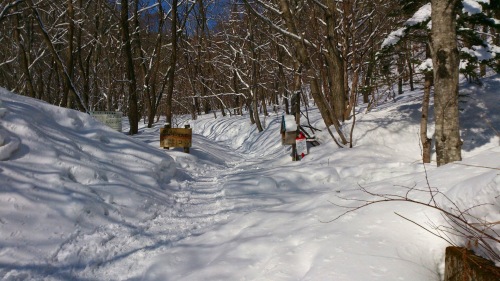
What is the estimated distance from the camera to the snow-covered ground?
2670 mm

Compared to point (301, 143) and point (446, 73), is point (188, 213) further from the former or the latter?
point (446, 73)

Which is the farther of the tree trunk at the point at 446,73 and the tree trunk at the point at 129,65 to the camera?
the tree trunk at the point at 129,65

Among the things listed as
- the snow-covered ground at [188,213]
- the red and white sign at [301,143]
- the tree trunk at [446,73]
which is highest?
the tree trunk at [446,73]

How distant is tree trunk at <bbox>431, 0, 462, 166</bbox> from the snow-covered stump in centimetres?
347

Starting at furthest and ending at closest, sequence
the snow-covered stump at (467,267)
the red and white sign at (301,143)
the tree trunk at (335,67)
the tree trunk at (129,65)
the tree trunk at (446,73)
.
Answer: the tree trunk at (129,65) < the tree trunk at (335,67) < the red and white sign at (301,143) < the tree trunk at (446,73) < the snow-covered stump at (467,267)

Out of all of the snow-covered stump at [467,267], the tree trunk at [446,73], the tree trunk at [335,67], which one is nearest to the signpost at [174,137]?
the tree trunk at [335,67]

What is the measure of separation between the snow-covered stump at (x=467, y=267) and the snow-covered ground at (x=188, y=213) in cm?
15

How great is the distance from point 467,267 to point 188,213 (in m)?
3.95

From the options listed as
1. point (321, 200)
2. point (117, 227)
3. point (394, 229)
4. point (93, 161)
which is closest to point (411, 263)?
point (394, 229)

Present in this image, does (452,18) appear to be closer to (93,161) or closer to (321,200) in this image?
(321,200)

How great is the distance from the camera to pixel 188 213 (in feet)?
17.0

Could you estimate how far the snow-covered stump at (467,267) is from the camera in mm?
1963

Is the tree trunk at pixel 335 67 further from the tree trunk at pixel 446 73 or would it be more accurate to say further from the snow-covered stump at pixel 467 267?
the snow-covered stump at pixel 467 267

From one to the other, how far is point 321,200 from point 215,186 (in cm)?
333
